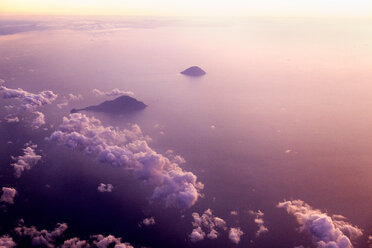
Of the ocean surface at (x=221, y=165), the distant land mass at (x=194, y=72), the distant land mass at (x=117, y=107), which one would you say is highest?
the distant land mass at (x=194, y=72)

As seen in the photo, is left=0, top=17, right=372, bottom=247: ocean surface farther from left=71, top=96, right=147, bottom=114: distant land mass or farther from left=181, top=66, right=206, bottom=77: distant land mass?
left=181, top=66, right=206, bottom=77: distant land mass

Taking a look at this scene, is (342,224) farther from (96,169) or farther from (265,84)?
(265,84)

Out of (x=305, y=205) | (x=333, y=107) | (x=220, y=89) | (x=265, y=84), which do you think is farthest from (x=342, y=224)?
(x=265, y=84)

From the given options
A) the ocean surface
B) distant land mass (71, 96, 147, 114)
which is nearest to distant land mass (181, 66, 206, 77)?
the ocean surface

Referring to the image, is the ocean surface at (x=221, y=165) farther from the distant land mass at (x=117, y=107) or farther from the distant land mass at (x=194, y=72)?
the distant land mass at (x=194, y=72)

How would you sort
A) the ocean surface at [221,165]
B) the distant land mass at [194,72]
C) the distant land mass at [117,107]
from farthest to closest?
the distant land mass at [194,72]
the distant land mass at [117,107]
the ocean surface at [221,165]

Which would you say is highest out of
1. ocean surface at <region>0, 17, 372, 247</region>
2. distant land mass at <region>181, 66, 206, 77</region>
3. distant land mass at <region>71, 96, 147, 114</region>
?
distant land mass at <region>181, 66, 206, 77</region>

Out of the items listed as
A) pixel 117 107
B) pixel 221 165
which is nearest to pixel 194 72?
pixel 117 107

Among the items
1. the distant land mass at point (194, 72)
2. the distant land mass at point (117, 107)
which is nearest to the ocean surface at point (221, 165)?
the distant land mass at point (117, 107)

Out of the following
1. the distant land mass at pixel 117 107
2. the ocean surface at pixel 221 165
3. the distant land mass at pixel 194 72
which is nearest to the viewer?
the ocean surface at pixel 221 165

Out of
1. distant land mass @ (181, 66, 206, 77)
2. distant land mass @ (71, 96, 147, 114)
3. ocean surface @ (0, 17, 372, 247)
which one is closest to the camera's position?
ocean surface @ (0, 17, 372, 247)

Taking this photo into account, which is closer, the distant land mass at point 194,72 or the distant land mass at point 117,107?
the distant land mass at point 117,107

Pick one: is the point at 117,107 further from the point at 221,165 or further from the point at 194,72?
the point at 194,72
